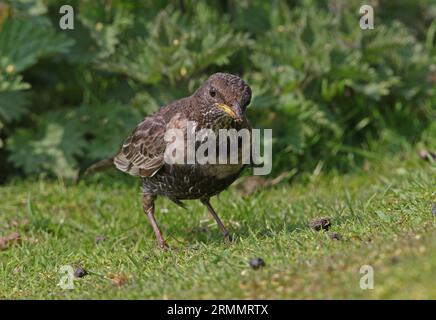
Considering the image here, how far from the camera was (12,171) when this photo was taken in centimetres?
857

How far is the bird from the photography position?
568cm

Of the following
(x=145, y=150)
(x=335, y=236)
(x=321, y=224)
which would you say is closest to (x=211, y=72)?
(x=145, y=150)

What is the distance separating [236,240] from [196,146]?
0.75 m

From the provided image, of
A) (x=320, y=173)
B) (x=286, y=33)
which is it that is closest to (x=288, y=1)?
(x=286, y=33)

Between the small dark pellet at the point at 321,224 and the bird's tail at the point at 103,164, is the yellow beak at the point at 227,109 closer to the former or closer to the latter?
the small dark pellet at the point at 321,224

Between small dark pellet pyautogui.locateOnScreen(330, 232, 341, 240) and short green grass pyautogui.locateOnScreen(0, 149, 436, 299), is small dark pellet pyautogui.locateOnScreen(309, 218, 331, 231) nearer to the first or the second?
short green grass pyautogui.locateOnScreen(0, 149, 436, 299)

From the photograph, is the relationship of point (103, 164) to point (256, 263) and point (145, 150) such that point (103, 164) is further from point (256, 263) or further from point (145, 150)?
point (256, 263)

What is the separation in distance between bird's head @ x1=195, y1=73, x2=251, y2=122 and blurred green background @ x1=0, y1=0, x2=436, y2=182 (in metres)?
2.18

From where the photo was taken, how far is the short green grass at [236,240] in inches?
175

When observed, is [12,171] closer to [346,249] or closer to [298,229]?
[298,229]

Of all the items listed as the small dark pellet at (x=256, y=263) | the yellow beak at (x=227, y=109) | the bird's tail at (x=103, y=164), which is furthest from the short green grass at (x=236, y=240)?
the yellow beak at (x=227, y=109)

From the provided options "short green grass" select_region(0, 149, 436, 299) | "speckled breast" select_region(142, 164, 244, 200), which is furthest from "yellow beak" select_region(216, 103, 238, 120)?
"short green grass" select_region(0, 149, 436, 299)

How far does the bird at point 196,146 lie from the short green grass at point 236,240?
0.41 meters

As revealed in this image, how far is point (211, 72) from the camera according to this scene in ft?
27.8
